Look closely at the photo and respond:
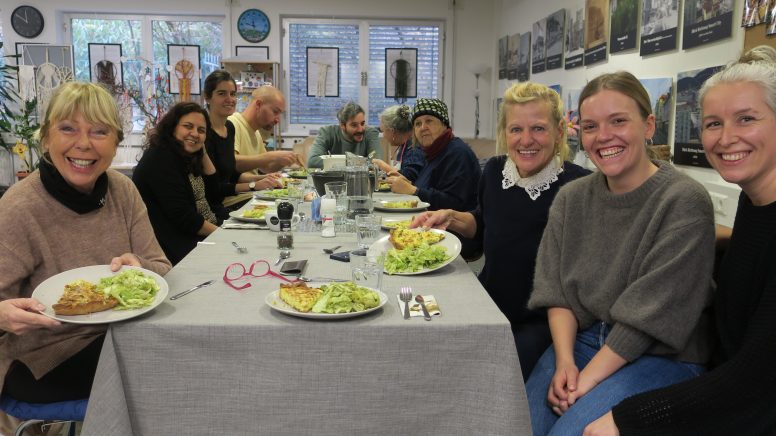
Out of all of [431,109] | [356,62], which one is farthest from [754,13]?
[356,62]

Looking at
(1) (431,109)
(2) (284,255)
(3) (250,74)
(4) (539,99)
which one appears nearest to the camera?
(2) (284,255)

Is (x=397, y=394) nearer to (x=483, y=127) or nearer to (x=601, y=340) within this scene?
(x=601, y=340)

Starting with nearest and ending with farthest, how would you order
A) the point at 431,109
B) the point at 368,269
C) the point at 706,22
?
1. the point at 368,269
2. the point at 706,22
3. the point at 431,109

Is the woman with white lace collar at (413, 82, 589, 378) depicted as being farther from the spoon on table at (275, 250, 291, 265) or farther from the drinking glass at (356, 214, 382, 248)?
the spoon on table at (275, 250, 291, 265)

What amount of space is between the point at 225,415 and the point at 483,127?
689 cm

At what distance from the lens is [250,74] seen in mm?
7395

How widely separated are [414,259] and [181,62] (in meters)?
6.90

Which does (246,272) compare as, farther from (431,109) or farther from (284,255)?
(431,109)

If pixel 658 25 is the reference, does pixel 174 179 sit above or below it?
below

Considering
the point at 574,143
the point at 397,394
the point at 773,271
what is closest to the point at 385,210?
the point at 397,394

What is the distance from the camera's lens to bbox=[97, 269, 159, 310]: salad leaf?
4.25ft

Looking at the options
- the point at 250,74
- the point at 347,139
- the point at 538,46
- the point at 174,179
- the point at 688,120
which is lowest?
the point at 174,179

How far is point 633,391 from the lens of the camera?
4.42 ft

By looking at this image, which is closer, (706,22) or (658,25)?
(706,22)
